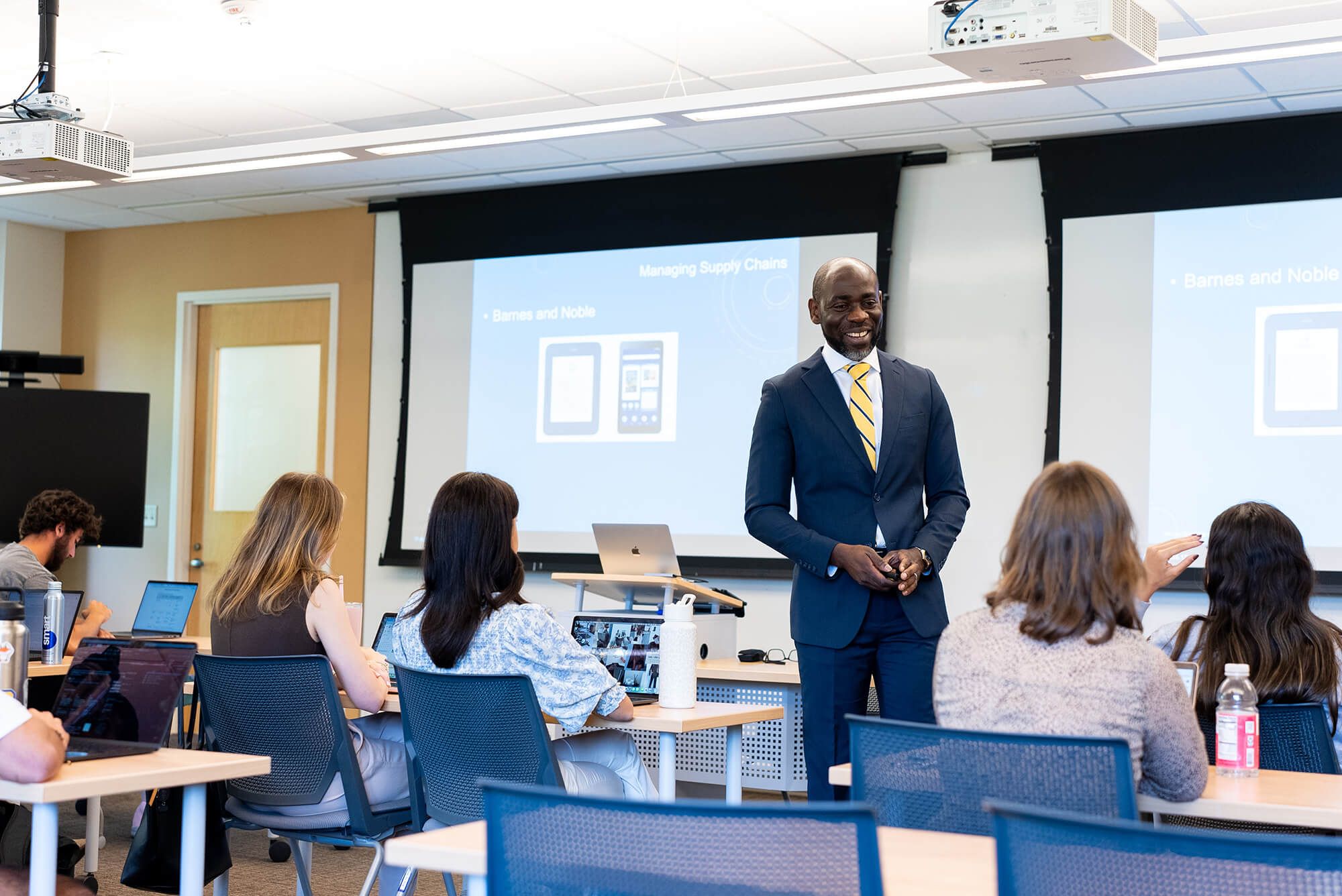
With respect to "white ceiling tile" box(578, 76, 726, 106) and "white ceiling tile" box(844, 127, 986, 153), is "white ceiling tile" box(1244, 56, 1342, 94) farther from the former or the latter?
"white ceiling tile" box(578, 76, 726, 106)

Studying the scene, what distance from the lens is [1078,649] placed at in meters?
1.91

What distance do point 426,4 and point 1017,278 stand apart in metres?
2.91

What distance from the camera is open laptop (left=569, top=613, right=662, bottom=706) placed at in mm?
3049

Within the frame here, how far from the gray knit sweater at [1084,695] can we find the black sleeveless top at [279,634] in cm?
183

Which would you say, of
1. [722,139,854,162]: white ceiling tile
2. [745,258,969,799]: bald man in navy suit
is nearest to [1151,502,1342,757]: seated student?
[745,258,969,799]: bald man in navy suit

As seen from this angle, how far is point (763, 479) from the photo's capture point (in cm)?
304

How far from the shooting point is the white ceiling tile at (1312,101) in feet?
18.2

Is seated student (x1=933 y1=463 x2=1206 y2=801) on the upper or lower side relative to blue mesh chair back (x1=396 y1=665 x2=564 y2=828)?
upper

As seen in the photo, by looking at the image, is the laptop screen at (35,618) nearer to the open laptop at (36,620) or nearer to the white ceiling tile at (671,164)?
the open laptop at (36,620)

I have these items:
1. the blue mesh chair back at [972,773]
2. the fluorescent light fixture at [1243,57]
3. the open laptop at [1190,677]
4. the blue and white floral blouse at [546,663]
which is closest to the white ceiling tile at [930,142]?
the fluorescent light fixture at [1243,57]

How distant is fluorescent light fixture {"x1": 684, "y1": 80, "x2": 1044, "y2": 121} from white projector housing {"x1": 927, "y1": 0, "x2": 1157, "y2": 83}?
0.57 metres

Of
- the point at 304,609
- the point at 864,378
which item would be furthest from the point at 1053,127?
the point at 304,609

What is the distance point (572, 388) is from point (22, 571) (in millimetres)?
3025

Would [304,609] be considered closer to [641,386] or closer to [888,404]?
[888,404]
